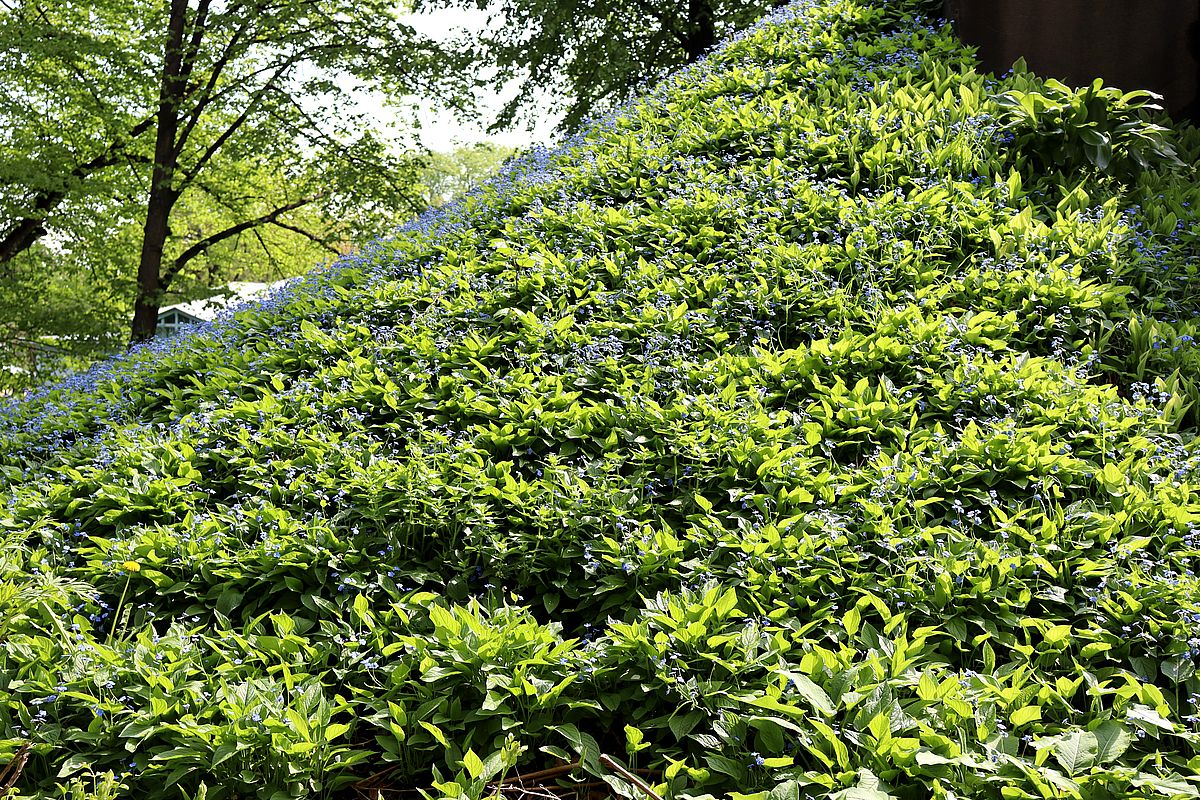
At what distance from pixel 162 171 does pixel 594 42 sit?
792 centimetres

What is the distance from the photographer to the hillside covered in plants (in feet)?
8.66

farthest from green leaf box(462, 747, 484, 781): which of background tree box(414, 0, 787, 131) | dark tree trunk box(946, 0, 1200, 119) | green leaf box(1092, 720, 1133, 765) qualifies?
background tree box(414, 0, 787, 131)

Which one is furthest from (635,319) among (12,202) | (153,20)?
(12,202)

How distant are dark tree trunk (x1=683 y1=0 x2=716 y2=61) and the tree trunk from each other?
29.7ft

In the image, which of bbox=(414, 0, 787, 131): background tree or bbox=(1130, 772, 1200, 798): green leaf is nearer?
bbox=(1130, 772, 1200, 798): green leaf

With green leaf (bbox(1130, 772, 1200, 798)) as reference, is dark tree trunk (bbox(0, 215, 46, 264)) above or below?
above

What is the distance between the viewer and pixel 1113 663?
295 cm

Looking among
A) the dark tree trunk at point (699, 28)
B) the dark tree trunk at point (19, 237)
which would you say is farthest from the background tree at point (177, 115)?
the dark tree trunk at point (699, 28)

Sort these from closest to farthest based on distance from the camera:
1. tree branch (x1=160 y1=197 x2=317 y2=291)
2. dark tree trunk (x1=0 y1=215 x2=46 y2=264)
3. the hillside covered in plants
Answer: the hillside covered in plants
dark tree trunk (x1=0 y1=215 x2=46 y2=264)
tree branch (x1=160 y1=197 x2=317 y2=291)

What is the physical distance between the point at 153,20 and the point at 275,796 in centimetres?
1726

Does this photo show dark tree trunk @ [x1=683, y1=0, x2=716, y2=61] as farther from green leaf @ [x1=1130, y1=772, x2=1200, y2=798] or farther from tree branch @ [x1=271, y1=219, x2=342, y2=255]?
green leaf @ [x1=1130, y1=772, x2=1200, y2=798]

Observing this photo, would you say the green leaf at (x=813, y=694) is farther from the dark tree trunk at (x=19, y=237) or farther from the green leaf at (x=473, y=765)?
the dark tree trunk at (x=19, y=237)

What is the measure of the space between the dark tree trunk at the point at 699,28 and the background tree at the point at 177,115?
448 cm

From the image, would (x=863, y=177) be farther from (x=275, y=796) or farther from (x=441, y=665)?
(x=275, y=796)
